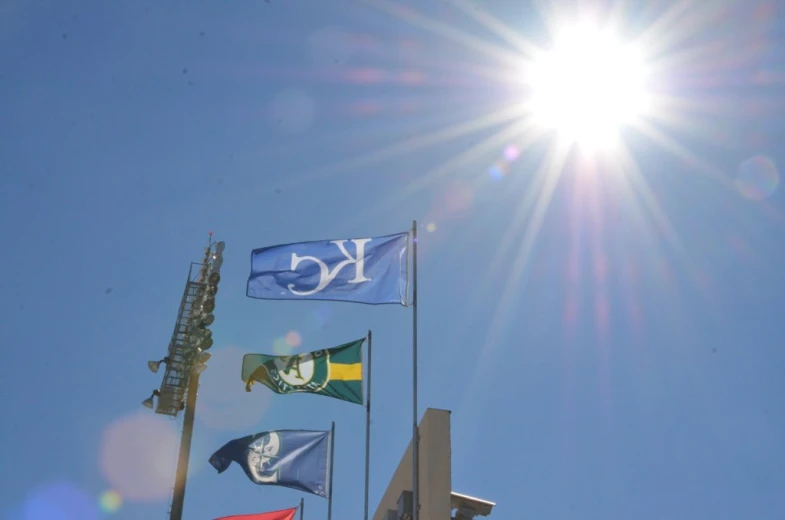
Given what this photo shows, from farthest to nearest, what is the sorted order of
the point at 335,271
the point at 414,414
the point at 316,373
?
the point at 316,373
the point at 335,271
the point at 414,414

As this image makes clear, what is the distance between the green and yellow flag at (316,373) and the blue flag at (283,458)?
2.03m

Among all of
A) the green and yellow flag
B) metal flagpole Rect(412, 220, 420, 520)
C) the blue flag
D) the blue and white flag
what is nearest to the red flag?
the blue flag

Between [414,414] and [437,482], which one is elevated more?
[414,414]

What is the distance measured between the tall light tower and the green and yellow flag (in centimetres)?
130

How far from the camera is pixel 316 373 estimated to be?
52.0ft

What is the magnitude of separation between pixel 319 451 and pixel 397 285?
204 inches

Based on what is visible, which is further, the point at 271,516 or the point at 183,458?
the point at 271,516

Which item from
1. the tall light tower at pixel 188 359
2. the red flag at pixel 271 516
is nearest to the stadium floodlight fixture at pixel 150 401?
the tall light tower at pixel 188 359

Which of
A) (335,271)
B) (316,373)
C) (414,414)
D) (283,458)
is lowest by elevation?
(283,458)

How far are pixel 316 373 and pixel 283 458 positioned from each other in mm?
2791

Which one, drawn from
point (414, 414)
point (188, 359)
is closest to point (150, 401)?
point (188, 359)

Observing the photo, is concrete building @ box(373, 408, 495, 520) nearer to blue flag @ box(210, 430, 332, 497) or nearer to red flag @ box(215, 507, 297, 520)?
blue flag @ box(210, 430, 332, 497)

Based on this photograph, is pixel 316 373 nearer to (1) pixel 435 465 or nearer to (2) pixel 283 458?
(2) pixel 283 458

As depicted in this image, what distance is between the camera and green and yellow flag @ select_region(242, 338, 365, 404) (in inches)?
621
